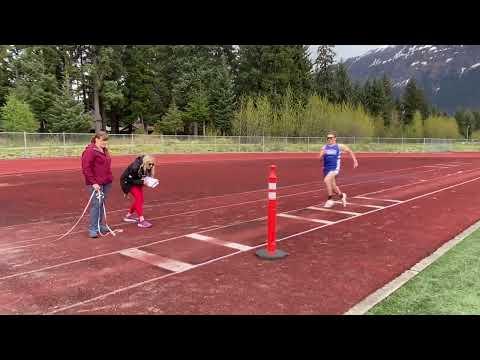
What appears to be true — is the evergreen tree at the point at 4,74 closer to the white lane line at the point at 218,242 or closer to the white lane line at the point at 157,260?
the white lane line at the point at 218,242

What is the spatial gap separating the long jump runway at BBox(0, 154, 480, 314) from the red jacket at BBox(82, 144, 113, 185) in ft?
3.54

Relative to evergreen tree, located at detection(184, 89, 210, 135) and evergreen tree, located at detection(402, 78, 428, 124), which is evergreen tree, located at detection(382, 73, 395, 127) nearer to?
evergreen tree, located at detection(402, 78, 428, 124)

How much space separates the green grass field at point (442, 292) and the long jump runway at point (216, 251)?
1.15ft

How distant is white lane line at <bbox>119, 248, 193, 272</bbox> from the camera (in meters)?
5.47

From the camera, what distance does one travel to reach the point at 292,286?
4816 millimetres

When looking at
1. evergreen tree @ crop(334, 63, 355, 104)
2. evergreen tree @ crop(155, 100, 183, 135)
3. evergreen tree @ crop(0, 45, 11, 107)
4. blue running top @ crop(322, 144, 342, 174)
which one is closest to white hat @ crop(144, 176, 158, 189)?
blue running top @ crop(322, 144, 342, 174)

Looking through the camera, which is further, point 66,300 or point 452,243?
point 452,243

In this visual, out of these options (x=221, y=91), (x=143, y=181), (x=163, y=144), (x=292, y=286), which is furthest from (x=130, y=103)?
(x=292, y=286)

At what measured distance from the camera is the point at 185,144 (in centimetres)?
3669

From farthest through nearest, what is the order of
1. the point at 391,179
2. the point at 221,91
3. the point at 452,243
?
the point at 221,91 < the point at 391,179 < the point at 452,243

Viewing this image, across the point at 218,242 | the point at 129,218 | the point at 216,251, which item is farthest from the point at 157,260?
the point at 129,218
